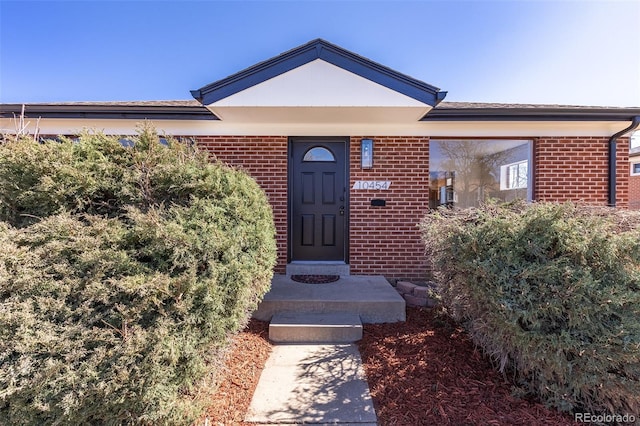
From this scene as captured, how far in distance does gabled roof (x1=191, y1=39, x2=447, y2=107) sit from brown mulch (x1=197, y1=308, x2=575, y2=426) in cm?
327

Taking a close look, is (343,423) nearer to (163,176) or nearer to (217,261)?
(217,261)

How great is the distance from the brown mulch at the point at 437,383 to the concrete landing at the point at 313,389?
0.14 m

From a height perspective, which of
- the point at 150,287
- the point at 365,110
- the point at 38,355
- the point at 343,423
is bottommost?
the point at 343,423

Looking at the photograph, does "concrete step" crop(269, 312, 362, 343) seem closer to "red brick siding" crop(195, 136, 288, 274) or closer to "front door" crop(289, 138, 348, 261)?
"red brick siding" crop(195, 136, 288, 274)

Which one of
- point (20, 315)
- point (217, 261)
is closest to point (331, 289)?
point (217, 261)

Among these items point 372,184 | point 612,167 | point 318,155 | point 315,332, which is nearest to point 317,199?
point 318,155

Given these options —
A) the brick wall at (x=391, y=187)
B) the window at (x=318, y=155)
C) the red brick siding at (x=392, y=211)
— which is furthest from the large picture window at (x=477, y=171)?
the window at (x=318, y=155)

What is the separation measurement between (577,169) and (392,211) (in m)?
3.51

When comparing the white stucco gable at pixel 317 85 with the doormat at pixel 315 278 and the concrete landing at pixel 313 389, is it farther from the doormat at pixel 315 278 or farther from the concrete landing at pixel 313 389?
the concrete landing at pixel 313 389

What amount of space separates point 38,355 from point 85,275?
486 mm

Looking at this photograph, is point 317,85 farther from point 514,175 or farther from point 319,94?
point 514,175

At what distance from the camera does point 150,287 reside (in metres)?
1.81

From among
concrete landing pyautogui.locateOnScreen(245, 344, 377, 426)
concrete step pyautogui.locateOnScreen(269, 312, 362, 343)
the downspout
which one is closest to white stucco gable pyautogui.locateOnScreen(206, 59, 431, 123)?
concrete step pyautogui.locateOnScreen(269, 312, 362, 343)

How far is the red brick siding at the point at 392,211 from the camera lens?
17.3ft
